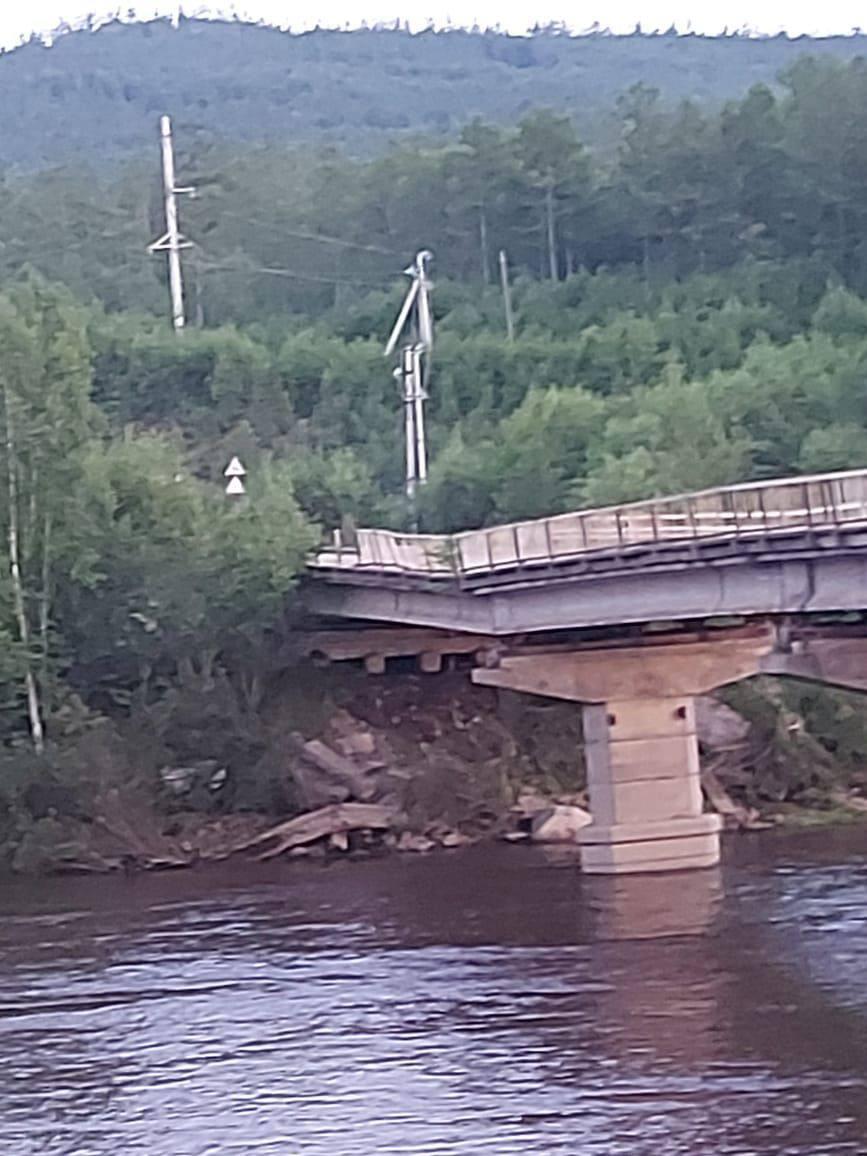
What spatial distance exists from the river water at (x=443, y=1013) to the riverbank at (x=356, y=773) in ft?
11.6

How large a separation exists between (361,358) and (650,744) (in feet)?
167

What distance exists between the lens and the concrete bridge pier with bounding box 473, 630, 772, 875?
5316 centimetres

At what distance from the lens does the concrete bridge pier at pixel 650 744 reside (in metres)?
53.2

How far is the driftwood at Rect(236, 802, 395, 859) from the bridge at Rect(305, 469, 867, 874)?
14.8 ft

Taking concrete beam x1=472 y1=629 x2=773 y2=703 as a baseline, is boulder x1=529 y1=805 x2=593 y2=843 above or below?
below

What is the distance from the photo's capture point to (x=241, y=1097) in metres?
32.6

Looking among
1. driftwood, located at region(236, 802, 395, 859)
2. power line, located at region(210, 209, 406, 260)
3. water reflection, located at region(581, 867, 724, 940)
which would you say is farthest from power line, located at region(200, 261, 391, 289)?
water reflection, located at region(581, 867, 724, 940)

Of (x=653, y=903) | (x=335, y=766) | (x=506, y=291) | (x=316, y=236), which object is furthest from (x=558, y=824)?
(x=316, y=236)

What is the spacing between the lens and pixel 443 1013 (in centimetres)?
3800

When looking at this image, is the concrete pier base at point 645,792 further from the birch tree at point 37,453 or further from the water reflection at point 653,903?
the birch tree at point 37,453

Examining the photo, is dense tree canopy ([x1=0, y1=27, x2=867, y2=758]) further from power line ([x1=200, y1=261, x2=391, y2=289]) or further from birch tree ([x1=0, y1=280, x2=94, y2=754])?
power line ([x1=200, y1=261, x2=391, y2=289])

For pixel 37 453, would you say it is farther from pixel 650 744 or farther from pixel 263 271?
pixel 263 271

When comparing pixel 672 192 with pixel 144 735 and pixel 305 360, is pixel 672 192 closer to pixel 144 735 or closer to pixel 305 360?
pixel 305 360

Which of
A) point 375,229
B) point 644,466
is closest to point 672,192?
point 375,229
